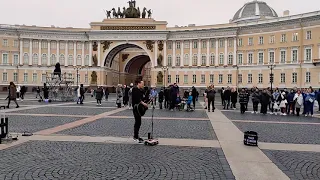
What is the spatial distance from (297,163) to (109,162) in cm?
431

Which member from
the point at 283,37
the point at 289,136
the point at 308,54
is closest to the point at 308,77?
the point at 308,54

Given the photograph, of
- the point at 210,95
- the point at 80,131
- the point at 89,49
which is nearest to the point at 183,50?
the point at 89,49

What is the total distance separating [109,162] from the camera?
290 inches

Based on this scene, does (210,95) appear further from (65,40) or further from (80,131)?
(65,40)

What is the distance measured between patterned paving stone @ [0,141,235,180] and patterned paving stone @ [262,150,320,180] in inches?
49.1

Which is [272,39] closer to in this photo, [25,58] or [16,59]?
[25,58]

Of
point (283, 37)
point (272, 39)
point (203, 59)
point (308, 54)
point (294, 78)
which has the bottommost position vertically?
point (294, 78)

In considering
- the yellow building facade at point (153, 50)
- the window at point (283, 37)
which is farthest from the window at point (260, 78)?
the window at point (283, 37)

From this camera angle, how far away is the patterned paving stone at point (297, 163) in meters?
6.61

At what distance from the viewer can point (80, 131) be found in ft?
39.5

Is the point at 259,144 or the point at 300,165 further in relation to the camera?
the point at 259,144

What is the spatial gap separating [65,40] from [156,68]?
21238 millimetres

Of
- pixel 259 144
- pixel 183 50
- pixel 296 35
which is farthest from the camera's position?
pixel 183 50

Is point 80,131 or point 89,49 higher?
point 89,49
